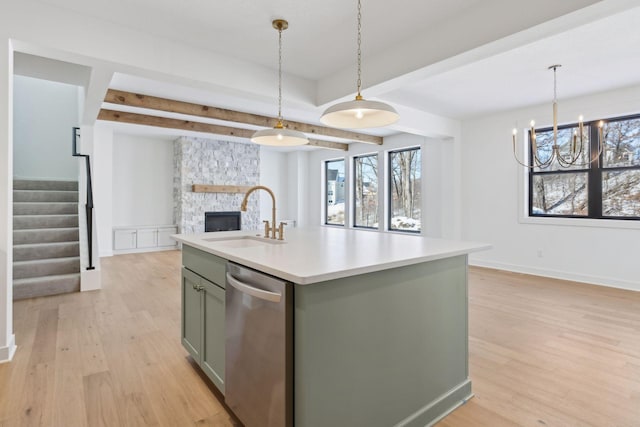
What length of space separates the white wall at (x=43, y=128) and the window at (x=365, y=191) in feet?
20.1

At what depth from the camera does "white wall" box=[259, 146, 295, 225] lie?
9.41 m

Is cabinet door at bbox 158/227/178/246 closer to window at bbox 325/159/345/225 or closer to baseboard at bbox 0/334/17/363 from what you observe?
window at bbox 325/159/345/225

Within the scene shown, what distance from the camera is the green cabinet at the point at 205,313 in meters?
1.90

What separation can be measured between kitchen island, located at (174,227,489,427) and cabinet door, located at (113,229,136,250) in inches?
229

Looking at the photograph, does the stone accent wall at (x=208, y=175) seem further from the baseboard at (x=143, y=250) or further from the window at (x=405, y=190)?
the window at (x=405, y=190)

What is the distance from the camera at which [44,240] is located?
4664 millimetres

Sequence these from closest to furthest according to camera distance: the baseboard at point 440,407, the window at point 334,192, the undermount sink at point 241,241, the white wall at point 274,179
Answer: the baseboard at point 440,407
the undermount sink at point 241,241
the window at point 334,192
the white wall at point 274,179

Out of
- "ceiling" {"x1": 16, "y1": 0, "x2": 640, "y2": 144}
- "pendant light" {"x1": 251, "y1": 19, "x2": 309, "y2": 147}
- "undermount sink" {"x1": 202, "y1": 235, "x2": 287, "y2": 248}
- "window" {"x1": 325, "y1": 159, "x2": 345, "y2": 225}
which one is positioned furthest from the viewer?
"window" {"x1": 325, "y1": 159, "x2": 345, "y2": 225}

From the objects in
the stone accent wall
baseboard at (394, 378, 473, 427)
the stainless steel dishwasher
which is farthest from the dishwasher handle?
the stone accent wall

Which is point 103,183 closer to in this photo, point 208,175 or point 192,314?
point 208,175

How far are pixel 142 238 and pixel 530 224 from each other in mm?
7444

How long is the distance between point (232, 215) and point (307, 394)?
732 centimetres

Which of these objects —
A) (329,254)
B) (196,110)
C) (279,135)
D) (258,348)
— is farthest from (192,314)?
(196,110)

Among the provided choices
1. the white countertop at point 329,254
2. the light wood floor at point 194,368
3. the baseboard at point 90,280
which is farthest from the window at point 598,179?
the baseboard at point 90,280
